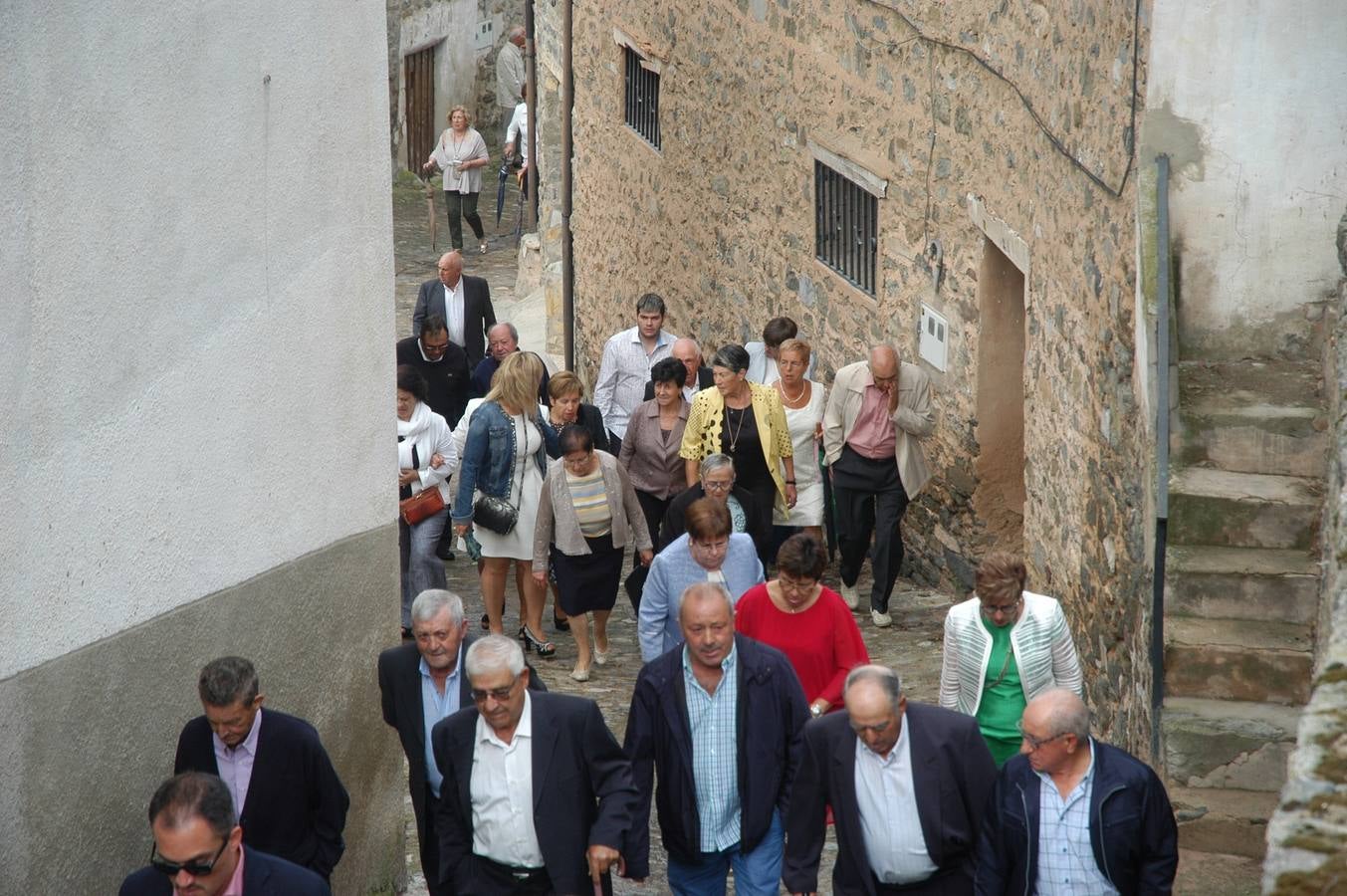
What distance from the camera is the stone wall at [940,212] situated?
803 centimetres

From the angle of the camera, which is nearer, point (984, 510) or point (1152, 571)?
point (1152, 571)

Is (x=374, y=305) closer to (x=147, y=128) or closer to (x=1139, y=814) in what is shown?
(x=147, y=128)

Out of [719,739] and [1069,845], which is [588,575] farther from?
[1069,845]

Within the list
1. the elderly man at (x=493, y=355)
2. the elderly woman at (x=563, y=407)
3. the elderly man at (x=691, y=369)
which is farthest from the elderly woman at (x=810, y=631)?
the elderly man at (x=493, y=355)

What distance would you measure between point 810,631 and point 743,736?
81 centimetres

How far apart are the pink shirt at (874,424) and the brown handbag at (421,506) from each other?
2.25 m

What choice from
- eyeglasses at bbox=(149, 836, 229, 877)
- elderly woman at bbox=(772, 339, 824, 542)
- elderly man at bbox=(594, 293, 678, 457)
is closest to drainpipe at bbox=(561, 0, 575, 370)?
elderly man at bbox=(594, 293, 678, 457)

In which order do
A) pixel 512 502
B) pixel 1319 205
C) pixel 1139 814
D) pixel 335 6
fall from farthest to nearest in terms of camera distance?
pixel 512 502
pixel 1319 205
pixel 335 6
pixel 1139 814

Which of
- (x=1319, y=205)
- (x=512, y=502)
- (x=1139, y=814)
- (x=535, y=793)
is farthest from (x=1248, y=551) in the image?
(x=512, y=502)

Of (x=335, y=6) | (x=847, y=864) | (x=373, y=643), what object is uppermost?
(x=335, y=6)

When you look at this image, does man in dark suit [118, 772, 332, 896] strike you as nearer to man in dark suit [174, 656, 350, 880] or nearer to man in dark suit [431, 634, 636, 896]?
man in dark suit [174, 656, 350, 880]

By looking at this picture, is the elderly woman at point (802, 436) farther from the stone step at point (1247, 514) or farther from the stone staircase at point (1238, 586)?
the stone step at point (1247, 514)

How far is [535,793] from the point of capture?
18.1ft

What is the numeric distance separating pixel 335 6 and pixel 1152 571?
3541 mm
